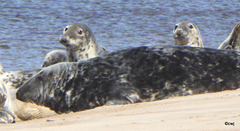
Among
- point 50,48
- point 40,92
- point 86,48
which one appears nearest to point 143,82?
point 40,92

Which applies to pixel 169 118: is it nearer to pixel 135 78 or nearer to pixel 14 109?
pixel 135 78

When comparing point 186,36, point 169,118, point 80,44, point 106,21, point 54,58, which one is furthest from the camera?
point 106,21

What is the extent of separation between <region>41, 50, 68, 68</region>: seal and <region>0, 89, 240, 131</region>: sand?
138 inches

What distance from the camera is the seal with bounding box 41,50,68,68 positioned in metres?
7.80

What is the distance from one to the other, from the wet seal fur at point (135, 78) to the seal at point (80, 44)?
7.54ft

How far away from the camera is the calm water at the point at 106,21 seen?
10.9 metres

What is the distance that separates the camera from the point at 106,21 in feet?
47.4

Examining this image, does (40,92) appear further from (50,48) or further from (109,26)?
(109,26)

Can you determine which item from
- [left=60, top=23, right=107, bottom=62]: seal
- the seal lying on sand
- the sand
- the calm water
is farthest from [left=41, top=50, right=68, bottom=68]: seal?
the sand

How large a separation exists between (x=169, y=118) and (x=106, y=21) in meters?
11.2

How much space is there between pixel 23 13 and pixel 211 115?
12.4m

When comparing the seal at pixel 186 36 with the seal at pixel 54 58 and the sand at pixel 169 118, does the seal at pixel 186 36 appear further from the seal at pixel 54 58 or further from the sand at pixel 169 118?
the sand at pixel 169 118

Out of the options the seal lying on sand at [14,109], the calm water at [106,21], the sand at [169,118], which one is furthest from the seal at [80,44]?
the sand at [169,118]

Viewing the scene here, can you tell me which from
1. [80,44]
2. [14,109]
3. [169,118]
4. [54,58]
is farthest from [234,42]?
[169,118]
